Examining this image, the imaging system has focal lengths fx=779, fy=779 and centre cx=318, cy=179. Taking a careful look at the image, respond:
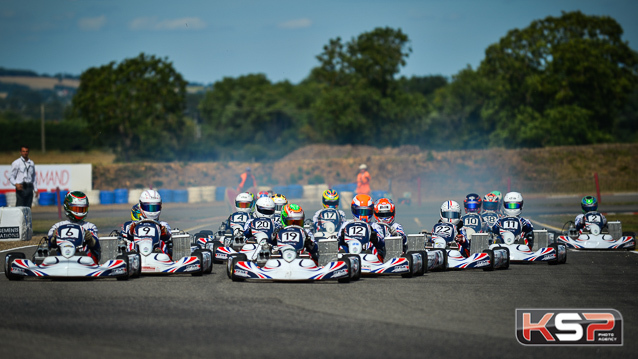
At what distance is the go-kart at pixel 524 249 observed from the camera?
13.0 m

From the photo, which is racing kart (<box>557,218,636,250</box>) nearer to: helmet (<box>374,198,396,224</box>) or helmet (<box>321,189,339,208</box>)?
helmet (<box>374,198,396,224</box>)

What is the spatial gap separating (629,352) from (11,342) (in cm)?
496

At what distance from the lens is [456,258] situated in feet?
39.6

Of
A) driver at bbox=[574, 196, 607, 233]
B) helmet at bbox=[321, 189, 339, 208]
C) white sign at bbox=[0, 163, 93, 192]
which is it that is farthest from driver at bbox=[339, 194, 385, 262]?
white sign at bbox=[0, 163, 93, 192]

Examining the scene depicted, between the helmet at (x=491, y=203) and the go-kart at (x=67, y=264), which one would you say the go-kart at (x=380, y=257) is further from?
the helmet at (x=491, y=203)

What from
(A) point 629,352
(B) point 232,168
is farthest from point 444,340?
(B) point 232,168

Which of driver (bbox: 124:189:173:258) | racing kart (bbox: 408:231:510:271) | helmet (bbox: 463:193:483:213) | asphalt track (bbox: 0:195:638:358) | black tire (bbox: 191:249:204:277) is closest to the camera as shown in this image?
asphalt track (bbox: 0:195:638:358)

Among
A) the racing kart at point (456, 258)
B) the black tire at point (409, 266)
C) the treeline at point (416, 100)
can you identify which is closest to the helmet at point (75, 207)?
the black tire at point (409, 266)

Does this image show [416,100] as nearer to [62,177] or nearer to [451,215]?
[62,177]

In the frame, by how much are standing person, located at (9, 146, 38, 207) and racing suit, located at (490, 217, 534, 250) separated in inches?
419

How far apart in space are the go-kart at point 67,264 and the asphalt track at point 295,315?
151 mm

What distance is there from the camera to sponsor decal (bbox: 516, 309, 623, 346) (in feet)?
21.6

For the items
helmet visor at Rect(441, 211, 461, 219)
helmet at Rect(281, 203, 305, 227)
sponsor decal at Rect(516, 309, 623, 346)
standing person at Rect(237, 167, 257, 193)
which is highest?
standing person at Rect(237, 167, 257, 193)

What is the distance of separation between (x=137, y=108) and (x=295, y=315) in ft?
184
